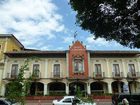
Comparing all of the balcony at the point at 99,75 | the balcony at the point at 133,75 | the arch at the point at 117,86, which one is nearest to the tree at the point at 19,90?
the balcony at the point at 99,75

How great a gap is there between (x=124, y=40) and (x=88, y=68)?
2185cm

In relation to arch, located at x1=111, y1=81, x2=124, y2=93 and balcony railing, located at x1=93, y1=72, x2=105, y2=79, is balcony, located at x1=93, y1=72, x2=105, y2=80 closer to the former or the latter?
balcony railing, located at x1=93, y1=72, x2=105, y2=79

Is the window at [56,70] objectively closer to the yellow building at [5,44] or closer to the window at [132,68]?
the yellow building at [5,44]

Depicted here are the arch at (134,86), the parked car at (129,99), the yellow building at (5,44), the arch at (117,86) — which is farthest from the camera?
the yellow building at (5,44)

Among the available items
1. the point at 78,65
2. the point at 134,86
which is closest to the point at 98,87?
the point at 78,65

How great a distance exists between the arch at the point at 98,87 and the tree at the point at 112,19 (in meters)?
22.4

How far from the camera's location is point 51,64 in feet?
125

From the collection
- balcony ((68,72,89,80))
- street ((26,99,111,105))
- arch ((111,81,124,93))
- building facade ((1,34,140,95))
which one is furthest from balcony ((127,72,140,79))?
street ((26,99,111,105))

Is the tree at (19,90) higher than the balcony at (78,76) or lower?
lower

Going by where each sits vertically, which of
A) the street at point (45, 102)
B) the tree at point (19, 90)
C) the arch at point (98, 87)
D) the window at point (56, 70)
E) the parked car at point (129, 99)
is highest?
the window at point (56, 70)

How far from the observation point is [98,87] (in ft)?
127

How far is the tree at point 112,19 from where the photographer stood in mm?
14383

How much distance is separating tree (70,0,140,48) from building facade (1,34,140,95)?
841 inches

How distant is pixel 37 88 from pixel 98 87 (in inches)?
391
